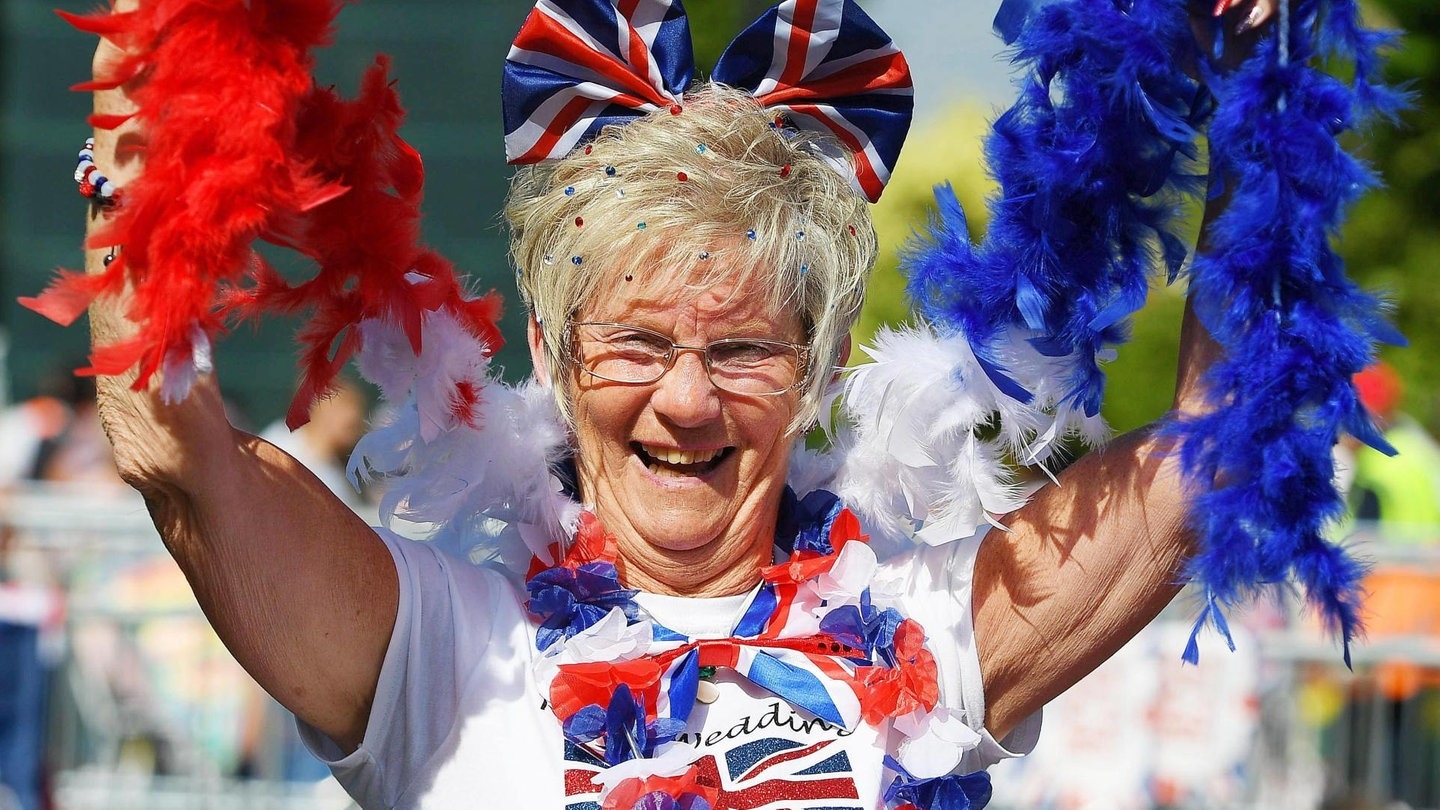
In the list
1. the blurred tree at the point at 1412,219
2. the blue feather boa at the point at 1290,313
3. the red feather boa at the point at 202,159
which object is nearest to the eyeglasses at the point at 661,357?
the red feather boa at the point at 202,159

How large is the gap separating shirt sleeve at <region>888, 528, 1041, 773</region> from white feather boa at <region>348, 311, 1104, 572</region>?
42mm

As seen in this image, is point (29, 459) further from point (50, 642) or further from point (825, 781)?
point (825, 781)

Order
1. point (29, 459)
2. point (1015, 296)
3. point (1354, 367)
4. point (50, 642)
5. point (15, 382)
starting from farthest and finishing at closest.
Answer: point (15, 382)
point (29, 459)
point (50, 642)
point (1015, 296)
point (1354, 367)

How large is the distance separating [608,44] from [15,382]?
9.06 metres

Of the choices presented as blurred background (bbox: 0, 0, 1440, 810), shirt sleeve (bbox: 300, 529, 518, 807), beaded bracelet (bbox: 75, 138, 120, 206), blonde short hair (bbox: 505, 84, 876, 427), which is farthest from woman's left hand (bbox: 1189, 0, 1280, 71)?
blurred background (bbox: 0, 0, 1440, 810)

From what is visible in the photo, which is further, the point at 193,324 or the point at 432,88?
the point at 432,88

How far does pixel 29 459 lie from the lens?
8.06 meters

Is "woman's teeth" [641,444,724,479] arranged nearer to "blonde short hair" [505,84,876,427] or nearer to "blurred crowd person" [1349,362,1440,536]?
"blonde short hair" [505,84,876,427]

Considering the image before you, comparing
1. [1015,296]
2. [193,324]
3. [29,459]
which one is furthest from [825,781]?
[29,459]

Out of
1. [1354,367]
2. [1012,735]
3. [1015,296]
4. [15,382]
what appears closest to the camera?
[1354,367]

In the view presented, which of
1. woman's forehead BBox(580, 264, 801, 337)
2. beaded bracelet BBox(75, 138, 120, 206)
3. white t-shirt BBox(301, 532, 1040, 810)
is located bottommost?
white t-shirt BBox(301, 532, 1040, 810)

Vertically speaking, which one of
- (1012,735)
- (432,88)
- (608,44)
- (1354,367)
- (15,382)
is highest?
(608,44)

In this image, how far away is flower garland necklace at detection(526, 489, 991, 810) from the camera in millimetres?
2270

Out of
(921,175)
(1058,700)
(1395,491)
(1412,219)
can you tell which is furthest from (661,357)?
(921,175)
